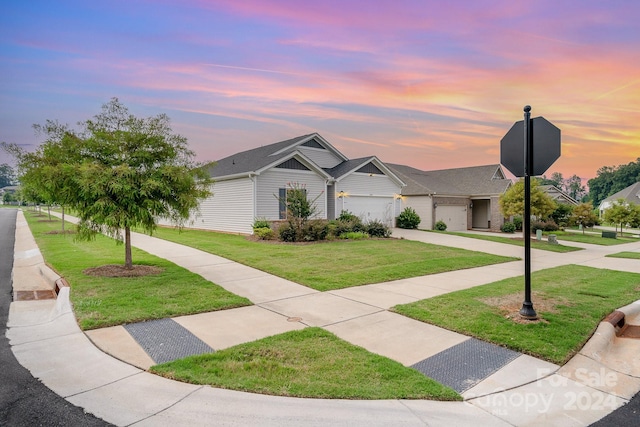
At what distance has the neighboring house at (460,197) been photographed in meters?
27.6

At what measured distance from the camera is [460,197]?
29.0 metres

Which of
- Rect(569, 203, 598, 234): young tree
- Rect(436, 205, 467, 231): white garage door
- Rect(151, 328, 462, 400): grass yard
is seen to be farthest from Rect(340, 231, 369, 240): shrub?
Rect(569, 203, 598, 234): young tree

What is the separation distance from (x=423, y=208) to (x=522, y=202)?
8044mm

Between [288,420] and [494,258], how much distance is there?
477 inches

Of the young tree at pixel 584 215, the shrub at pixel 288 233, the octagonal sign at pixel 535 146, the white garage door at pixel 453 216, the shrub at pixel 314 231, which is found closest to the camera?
the octagonal sign at pixel 535 146

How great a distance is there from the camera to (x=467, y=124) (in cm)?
1973

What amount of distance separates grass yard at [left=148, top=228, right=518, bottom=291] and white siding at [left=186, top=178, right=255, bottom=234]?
375cm

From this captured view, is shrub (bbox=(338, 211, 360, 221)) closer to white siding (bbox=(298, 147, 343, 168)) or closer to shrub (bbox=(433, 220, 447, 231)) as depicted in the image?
white siding (bbox=(298, 147, 343, 168))

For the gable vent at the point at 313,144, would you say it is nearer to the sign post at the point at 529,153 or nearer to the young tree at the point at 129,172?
the young tree at the point at 129,172

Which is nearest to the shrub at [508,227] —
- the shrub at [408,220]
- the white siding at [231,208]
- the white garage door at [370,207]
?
the shrub at [408,220]

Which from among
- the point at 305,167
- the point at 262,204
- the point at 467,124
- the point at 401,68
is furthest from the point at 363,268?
the point at 467,124

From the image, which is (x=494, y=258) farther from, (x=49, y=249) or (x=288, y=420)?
(x=49, y=249)

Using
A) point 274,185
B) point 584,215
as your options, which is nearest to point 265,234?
point 274,185

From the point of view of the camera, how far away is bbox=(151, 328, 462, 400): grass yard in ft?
11.1
